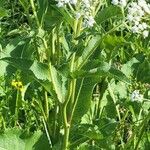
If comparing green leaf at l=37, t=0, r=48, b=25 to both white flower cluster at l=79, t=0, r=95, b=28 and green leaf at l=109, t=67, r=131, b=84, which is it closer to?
white flower cluster at l=79, t=0, r=95, b=28

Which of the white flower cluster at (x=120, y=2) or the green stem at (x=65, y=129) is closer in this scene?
the white flower cluster at (x=120, y=2)

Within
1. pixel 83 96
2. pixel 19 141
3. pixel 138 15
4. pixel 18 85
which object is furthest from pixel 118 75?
pixel 18 85

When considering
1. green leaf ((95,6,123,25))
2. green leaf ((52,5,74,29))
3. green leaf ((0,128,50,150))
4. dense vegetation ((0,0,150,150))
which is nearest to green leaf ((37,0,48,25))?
dense vegetation ((0,0,150,150))

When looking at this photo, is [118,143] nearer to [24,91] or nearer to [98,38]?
[24,91]

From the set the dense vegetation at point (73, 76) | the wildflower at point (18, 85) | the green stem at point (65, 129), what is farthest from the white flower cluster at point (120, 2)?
the wildflower at point (18, 85)

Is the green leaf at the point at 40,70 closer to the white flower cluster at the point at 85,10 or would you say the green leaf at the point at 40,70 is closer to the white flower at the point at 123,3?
the white flower cluster at the point at 85,10

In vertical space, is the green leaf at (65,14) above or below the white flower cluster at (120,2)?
below
